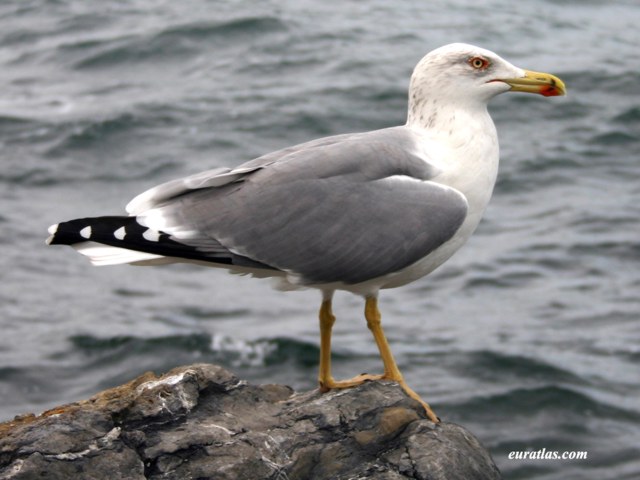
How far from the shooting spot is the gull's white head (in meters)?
6.20

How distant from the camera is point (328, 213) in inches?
232

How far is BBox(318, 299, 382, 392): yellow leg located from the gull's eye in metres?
1.39

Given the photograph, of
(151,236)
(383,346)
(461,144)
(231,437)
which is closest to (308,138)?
(461,144)

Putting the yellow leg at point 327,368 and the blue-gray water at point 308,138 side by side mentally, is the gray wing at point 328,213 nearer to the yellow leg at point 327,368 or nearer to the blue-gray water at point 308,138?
the yellow leg at point 327,368

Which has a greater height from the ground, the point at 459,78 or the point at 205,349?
the point at 459,78

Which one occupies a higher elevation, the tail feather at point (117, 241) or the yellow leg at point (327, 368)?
the tail feather at point (117, 241)

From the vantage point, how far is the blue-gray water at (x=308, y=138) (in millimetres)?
10219

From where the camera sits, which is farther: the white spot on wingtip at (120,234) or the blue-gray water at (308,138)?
the blue-gray water at (308,138)

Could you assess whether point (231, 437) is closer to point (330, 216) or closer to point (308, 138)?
point (330, 216)

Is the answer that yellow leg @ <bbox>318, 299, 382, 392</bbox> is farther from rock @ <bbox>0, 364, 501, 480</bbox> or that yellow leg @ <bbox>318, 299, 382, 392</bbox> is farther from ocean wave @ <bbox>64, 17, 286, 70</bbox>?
ocean wave @ <bbox>64, 17, 286, 70</bbox>

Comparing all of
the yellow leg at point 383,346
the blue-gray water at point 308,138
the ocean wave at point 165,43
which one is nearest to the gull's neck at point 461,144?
the yellow leg at point 383,346

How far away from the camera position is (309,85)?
16438 millimetres

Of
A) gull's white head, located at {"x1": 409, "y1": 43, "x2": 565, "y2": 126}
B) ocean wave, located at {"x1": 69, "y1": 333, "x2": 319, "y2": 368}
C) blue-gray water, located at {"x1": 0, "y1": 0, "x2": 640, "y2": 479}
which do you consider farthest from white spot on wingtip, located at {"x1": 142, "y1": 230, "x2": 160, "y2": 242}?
ocean wave, located at {"x1": 69, "y1": 333, "x2": 319, "y2": 368}

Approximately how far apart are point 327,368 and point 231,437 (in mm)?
971
